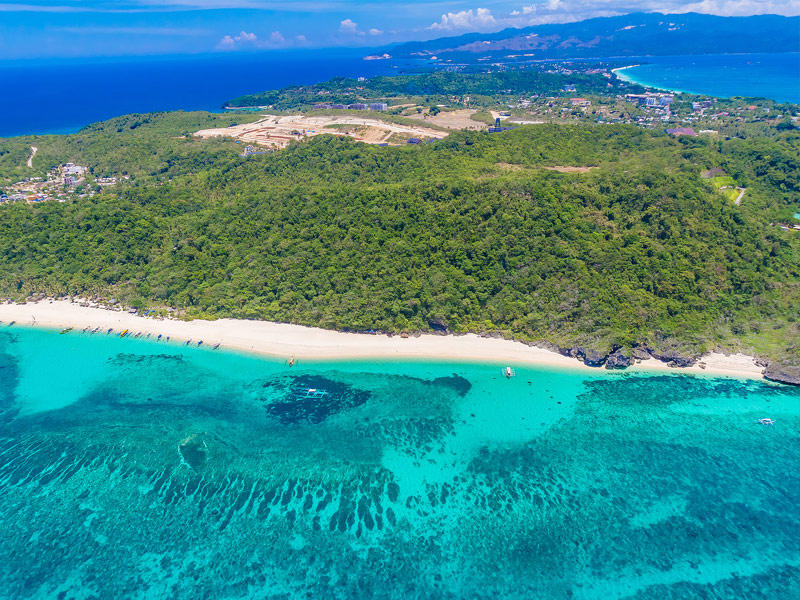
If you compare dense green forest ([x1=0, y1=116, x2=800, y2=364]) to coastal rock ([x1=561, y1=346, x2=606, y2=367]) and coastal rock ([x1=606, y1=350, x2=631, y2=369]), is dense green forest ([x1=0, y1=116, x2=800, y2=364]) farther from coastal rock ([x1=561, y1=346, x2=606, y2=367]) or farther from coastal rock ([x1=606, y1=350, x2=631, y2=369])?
coastal rock ([x1=606, y1=350, x2=631, y2=369])

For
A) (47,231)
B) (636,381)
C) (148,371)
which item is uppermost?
(47,231)

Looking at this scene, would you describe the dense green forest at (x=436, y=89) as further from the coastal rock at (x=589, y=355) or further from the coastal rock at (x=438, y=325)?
the coastal rock at (x=589, y=355)

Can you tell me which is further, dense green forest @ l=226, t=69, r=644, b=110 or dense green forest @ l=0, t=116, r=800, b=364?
dense green forest @ l=226, t=69, r=644, b=110

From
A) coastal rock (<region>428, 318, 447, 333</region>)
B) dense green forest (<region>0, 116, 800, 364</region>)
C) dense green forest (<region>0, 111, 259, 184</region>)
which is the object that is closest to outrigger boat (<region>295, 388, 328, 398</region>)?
dense green forest (<region>0, 116, 800, 364</region>)

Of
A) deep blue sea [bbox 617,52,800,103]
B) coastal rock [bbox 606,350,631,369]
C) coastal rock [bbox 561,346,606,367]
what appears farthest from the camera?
deep blue sea [bbox 617,52,800,103]

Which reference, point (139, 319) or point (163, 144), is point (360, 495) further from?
point (163, 144)

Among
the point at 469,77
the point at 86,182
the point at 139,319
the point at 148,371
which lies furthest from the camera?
the point at 469,77

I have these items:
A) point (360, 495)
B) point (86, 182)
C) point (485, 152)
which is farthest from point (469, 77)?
point (360, 495)
